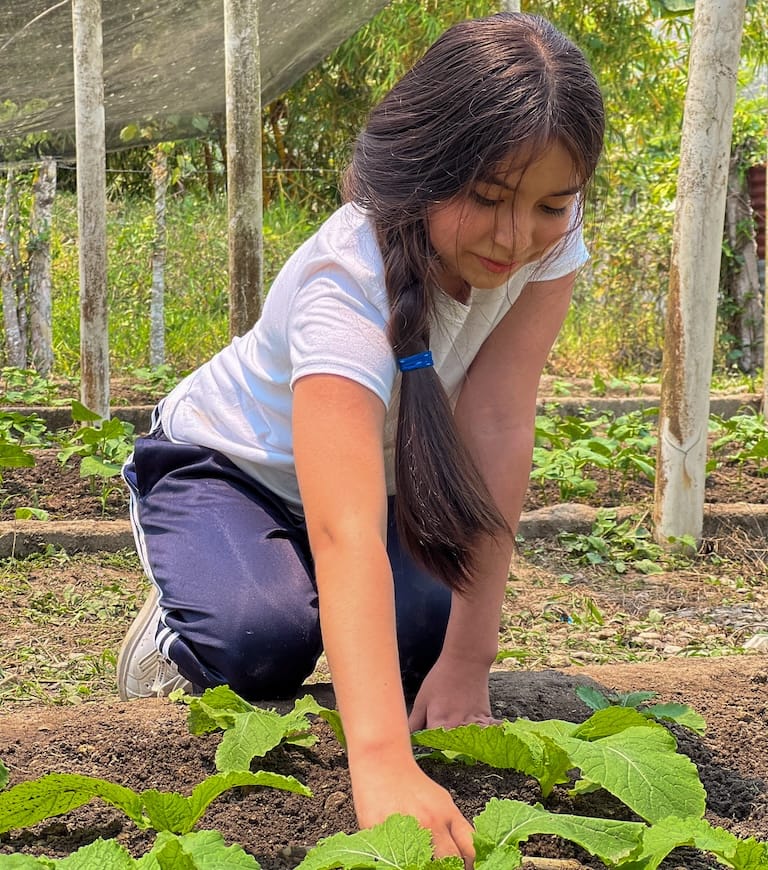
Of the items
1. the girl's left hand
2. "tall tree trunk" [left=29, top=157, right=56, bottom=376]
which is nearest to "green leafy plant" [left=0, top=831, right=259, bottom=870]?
the girl's left hand

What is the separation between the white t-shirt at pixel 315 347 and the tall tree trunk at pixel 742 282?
734 cm

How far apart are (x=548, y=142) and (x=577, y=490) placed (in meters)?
2.84

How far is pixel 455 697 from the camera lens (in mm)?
1807

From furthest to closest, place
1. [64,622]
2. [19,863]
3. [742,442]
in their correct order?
[742,442], [64,622], [19,863]

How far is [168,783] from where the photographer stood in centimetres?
166

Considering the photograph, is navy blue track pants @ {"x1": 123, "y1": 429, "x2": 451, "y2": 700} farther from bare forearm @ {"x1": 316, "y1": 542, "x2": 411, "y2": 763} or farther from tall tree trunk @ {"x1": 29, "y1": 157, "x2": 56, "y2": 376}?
tall tree trunk @ {"x1": 29, "y1": 157, "x2": 56, "y2": 376}

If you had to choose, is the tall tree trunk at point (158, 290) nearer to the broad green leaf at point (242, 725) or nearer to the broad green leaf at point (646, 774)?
the broad green leaf at point (242, 725)

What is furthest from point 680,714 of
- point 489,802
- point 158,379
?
point 158,379

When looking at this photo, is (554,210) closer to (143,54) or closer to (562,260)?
(562,260)

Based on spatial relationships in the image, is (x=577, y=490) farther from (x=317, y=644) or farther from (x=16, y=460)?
(x=317, y=644)

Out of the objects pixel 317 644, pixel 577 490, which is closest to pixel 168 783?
pixel 317 644

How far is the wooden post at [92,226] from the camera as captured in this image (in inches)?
182

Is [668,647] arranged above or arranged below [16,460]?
below

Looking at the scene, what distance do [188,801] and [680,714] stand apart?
780mm
